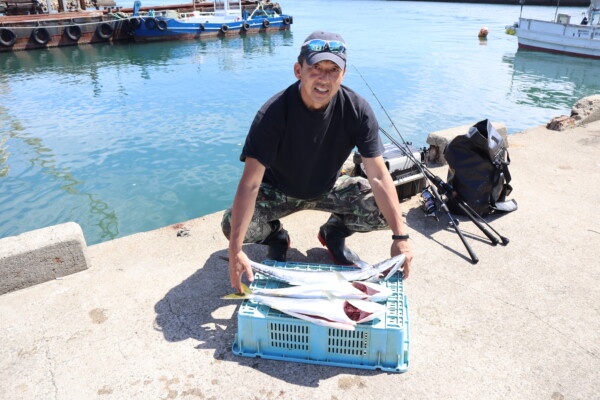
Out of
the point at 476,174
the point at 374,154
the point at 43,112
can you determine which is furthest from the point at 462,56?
the point at 374,154

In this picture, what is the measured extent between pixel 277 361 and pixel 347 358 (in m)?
0.42

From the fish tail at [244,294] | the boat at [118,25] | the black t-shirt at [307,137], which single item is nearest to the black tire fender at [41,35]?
the boat at [118,25]

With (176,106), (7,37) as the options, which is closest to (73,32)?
(7,37)

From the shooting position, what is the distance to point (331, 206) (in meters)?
3.41

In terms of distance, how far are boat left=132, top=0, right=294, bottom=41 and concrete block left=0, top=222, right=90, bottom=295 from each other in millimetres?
32092

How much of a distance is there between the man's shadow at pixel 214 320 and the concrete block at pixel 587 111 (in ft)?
20.2

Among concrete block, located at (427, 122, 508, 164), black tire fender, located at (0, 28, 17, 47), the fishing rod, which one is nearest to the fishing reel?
the fishing rod

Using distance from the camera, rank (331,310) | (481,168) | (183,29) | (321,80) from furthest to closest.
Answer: (183,29) → (481,168) → (321,80) → (331,310)

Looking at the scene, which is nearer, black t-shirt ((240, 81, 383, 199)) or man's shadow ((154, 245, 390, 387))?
man's shadow ((154, 245, 390, 387))

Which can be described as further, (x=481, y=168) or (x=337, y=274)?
(x=481, y=168)

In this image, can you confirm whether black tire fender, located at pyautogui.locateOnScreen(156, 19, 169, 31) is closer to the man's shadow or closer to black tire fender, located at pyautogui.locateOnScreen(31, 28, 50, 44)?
black tire fender, located at pyautogui.locateOnScreen(31, 28, 50, 44)

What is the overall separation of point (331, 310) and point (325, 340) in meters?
0.20

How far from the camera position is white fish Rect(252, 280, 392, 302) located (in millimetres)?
2576

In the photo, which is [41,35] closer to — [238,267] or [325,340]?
[238,267]
